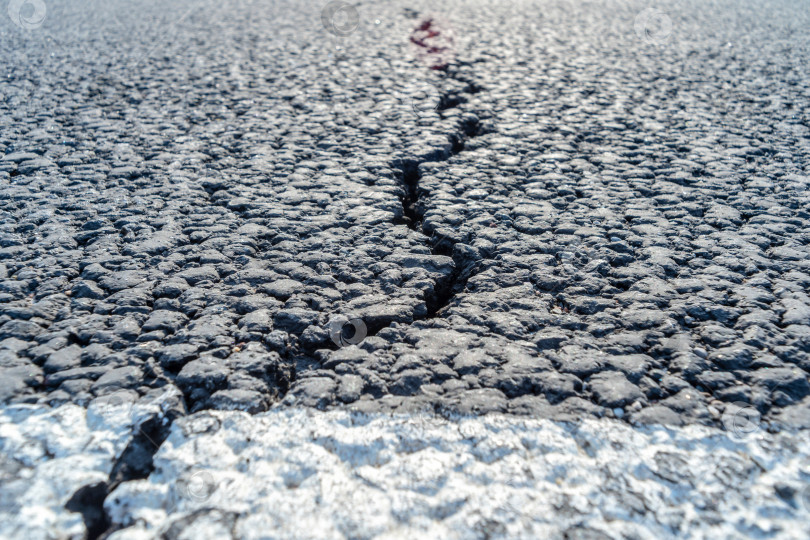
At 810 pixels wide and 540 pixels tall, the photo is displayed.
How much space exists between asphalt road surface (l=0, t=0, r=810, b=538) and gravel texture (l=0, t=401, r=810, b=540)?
22 millimetres

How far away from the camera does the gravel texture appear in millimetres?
1486

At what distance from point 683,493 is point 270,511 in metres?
1.12

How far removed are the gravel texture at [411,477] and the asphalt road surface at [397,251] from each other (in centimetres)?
2

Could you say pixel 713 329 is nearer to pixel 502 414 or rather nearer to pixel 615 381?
pixel 615 381

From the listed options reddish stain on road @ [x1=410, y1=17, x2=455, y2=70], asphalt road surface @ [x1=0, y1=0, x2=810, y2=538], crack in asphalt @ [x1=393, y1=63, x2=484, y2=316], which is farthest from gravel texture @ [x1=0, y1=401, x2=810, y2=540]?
reddish stain on road @ [x1=410, y1=17, x2=455, y2=70]

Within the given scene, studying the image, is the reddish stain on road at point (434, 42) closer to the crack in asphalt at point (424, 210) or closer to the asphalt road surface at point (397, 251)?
the asphalt road surface at point (397, 251)

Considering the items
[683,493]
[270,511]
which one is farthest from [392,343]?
[683,493]

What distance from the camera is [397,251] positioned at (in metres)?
2.70

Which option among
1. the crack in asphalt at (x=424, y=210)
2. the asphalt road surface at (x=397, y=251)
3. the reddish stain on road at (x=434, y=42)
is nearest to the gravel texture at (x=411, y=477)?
the asphalt road surface at (x=397, y=251)

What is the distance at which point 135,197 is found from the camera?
311 cm

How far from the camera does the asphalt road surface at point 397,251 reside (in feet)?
6.10

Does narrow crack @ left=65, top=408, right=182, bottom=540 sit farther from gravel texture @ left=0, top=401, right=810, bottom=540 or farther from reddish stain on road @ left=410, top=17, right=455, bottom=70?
reddish stain on road @ left=410, top=17, right=455, bottom=70

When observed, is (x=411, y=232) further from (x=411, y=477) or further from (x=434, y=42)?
(x=434, y=42)

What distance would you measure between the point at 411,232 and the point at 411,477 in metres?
1.46
